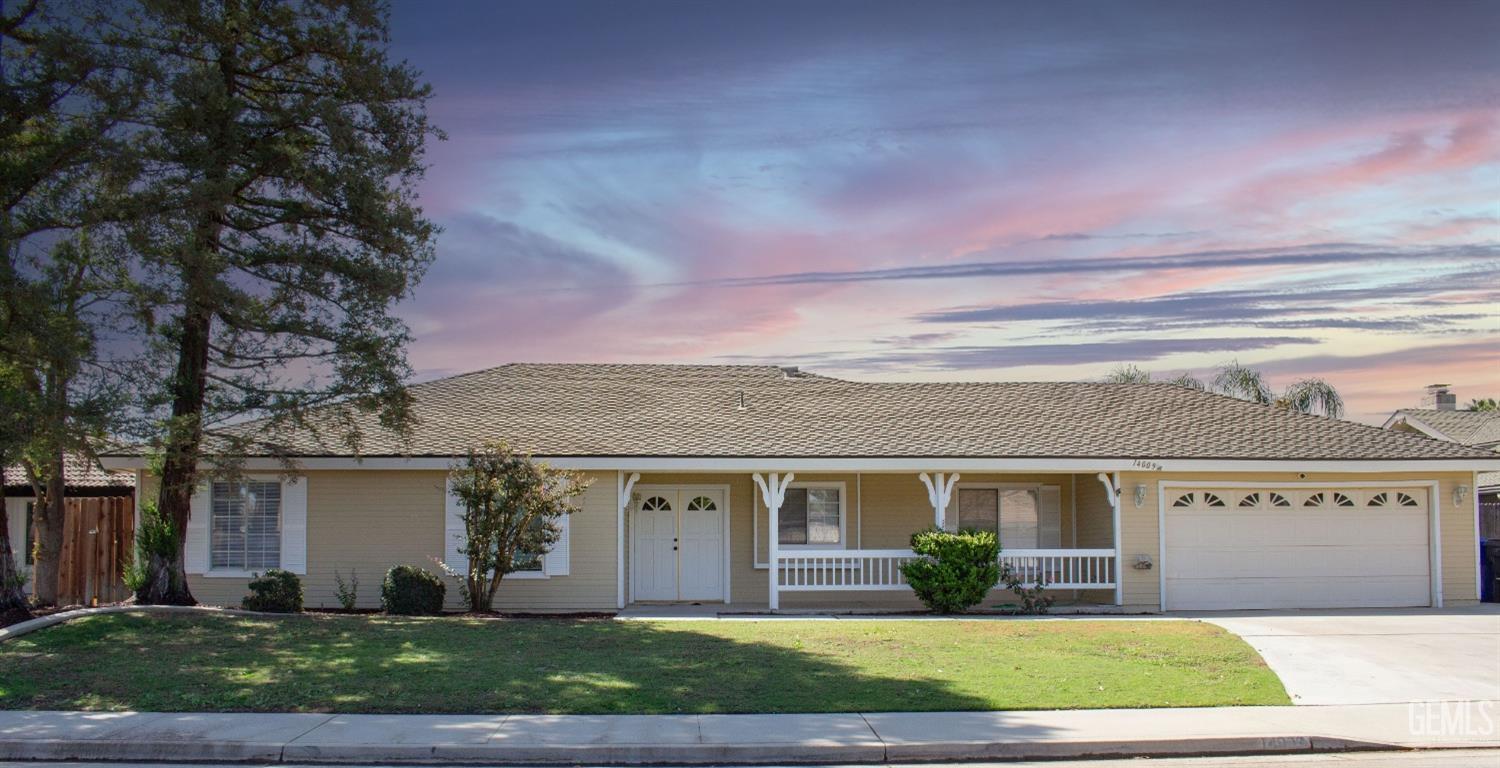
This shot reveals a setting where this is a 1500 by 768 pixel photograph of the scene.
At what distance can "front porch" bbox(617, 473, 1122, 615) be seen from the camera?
67.6 ft

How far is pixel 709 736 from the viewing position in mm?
10016

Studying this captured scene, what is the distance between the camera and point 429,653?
1411 centimetres

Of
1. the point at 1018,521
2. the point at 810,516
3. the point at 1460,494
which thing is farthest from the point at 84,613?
the point at 1460,494

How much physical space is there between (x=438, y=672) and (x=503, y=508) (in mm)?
5418

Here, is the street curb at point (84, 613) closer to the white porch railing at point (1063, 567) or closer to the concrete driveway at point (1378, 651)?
the white porch railing at point (1063, 567)

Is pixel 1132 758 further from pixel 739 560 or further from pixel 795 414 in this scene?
pixel 795 414

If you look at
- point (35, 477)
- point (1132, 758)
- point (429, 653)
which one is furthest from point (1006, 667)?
point (35, 477)

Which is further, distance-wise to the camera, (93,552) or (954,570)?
(93,552)

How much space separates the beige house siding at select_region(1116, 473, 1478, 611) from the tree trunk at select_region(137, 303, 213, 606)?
1523 cm

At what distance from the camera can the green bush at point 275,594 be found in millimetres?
18328

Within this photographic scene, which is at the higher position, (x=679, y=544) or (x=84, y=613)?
(x=679, y=544)

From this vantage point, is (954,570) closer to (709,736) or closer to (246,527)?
(709,736)

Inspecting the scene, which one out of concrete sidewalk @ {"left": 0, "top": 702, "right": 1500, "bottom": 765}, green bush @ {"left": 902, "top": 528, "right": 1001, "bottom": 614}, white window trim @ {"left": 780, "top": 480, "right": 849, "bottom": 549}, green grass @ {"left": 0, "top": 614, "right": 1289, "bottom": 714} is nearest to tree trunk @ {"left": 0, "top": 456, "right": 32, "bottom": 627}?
green grass @ {"left": 0, "top": 614, "right": 1289, "bottom": 714}

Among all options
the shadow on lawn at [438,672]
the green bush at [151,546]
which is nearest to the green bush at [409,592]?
the shadow on lawn at [438,672]
